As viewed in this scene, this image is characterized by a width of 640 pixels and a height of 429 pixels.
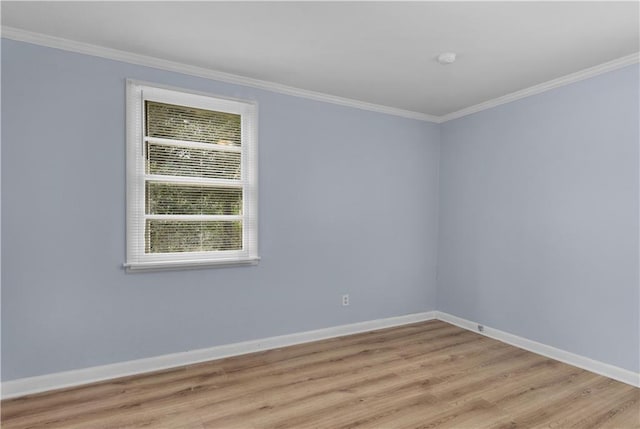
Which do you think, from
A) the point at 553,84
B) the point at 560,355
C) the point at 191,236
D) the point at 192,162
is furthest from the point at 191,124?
the point at 560,355

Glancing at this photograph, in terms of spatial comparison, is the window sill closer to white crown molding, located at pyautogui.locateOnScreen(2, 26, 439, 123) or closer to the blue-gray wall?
the blue-gray wall

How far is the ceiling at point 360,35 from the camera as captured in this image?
223 centimetres

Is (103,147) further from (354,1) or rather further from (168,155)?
(354,1)

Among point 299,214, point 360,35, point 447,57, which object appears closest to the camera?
point 360,35

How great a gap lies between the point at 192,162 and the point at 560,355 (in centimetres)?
365

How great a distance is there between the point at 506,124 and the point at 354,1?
2.41 metres

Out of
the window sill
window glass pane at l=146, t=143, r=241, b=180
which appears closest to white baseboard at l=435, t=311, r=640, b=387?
the window sill

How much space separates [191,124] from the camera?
3.20 metres

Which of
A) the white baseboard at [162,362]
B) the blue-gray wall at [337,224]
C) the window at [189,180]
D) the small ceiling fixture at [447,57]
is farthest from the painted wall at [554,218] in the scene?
the window at [189,180]

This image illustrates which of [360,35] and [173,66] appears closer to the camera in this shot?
[360,35]

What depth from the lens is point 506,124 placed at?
12.4 ft

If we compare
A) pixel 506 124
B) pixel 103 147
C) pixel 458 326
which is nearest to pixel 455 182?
pixel 506 124

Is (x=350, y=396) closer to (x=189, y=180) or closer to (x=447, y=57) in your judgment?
(x=189, y=180)

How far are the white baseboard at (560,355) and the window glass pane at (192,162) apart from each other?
9.89 ft
